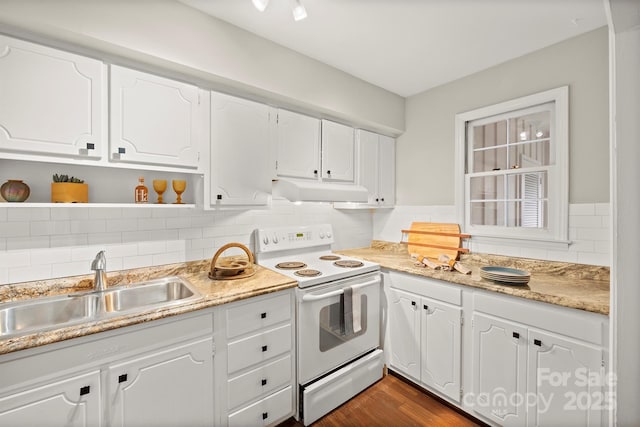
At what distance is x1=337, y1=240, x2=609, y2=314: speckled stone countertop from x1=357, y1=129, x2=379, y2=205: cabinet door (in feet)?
2.27

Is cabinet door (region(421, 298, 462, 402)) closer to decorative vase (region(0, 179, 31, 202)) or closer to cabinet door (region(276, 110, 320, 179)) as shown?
cabinet door (region(276, 110, 320, 179))

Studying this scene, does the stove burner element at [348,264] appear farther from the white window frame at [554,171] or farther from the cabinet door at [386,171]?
the white window frame at [554,171]

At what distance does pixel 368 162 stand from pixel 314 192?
37.5 inches

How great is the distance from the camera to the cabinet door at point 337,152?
8.22ft

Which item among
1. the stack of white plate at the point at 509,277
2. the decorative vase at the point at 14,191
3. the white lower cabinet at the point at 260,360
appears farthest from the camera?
the stack of white plate at the point at 509,277

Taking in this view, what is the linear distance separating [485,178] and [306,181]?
62.9 inches

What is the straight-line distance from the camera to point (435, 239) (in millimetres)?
2701

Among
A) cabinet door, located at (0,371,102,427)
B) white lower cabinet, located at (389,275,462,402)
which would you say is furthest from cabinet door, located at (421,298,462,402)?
cabinet door, located at (0,371,102,427)

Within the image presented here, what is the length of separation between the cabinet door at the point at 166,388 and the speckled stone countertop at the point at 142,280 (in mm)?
220

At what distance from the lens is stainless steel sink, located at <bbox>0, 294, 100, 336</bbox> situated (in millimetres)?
1393

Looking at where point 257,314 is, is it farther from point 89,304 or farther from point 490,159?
point 490,159

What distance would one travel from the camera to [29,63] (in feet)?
4.38

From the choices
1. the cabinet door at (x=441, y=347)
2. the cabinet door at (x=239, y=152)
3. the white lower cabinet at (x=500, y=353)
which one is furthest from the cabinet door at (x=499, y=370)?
the cabinet door at (x=239, y=152)

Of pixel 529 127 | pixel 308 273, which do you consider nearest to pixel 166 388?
pixel 308 273
